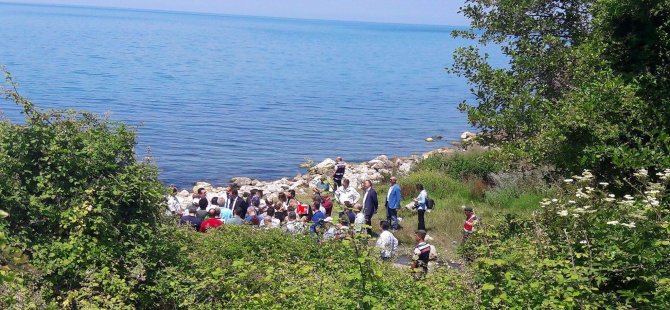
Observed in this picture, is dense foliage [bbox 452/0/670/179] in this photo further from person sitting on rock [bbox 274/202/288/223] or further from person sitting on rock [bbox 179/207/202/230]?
person sitting on rock [bbox 179/207/202/230]

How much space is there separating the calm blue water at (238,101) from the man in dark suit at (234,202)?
20.1ft

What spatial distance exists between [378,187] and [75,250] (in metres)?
19.1

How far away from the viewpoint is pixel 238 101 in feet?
212

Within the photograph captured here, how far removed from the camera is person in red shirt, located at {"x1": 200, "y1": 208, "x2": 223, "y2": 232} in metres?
14.2

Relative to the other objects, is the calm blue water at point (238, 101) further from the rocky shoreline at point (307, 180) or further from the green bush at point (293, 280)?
the green bush at point (293, 280)

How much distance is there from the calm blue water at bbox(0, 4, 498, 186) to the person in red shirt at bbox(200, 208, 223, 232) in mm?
3765

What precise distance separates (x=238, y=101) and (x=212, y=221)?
166ft

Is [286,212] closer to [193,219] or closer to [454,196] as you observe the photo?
[193,219]

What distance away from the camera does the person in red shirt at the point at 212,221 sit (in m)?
14.2

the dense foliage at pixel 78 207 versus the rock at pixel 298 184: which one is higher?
the dense foliage at pixel 78 207

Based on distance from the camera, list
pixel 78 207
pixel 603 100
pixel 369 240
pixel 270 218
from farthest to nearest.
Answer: pixel 270 218 → pixel 603 100 → pixel 78 207 → pixel 369 240

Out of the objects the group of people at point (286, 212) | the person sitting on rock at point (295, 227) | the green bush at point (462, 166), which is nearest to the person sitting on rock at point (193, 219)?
the group of people at point (286, 212)

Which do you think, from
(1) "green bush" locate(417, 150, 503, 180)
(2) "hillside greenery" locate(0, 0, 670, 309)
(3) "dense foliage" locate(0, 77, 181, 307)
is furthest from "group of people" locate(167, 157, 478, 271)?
(1) "green bush" locate(417, 150, 503, 180)

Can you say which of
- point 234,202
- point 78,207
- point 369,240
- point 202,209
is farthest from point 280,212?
point 369,240
